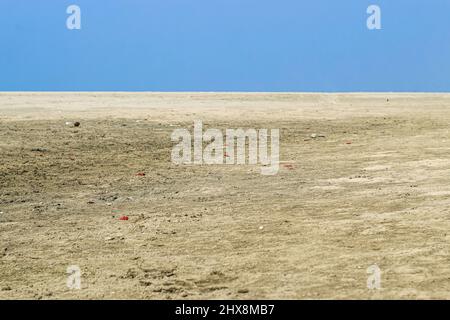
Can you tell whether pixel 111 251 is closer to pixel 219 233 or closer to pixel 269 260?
pixel 219 233

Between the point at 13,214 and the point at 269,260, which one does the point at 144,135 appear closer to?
the point at 13,214

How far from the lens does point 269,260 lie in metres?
5.95

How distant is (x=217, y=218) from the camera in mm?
7879

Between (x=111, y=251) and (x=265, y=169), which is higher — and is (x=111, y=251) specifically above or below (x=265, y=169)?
below

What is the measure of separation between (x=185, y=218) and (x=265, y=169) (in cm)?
393

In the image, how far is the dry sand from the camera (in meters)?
5.40

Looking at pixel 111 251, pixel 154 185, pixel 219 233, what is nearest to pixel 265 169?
pixel 154 185

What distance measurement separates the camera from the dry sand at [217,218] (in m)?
5.40

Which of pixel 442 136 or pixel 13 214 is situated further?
pixel 442 136

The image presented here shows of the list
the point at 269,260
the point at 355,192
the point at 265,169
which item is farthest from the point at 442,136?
the point at 269,260

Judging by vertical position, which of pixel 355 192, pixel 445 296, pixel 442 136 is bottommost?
pixel 445 296

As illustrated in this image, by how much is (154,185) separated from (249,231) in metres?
3.69

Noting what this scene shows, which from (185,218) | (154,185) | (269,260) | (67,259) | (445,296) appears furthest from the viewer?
(154,185)

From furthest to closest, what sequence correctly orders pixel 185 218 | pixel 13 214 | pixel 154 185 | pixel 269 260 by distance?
pixel 154 185
pixel 13 214
pixel 185 218
pixel 269 260
